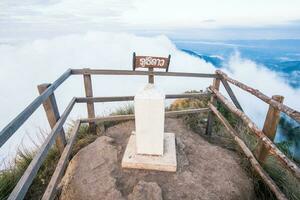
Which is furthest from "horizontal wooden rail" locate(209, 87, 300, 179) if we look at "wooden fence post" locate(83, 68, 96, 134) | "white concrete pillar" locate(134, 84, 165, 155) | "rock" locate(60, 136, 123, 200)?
"wooden fence post" locate(83, 68, 96, 134)

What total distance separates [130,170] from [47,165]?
1645 millimetres

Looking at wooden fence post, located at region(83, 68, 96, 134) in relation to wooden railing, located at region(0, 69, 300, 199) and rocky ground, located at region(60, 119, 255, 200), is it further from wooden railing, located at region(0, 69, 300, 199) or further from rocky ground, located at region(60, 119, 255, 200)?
rocky ground, located at region(60, 119, 255, 200)

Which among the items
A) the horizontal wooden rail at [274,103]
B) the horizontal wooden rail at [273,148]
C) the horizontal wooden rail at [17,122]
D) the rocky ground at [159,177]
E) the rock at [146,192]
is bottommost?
the rocky ground at [159,177]

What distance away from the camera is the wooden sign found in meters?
3.09

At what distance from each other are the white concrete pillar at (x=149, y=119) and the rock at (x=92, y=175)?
528 millimetres

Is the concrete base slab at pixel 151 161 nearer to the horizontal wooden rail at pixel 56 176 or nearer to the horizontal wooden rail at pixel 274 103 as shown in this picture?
the horizontal wooden rail at pixel 56 176

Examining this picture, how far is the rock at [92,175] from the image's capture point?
2.68 meters

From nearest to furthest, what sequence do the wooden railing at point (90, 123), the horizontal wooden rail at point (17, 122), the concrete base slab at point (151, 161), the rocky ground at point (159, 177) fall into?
the horizontal wooden rail at point (17, 122) < the wooden railing at point (90, 123) < the rocky ground at point (159, 177) < the concrete base slab at point (151, 161)

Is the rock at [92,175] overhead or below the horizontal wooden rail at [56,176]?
below

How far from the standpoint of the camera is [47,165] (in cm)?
374

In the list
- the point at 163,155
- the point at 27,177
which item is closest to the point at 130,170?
the point at 163,155

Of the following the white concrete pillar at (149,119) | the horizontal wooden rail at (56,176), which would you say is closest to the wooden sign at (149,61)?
the white concrete pillar at (149,119)

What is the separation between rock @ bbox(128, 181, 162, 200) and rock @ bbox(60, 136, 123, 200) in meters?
0.18

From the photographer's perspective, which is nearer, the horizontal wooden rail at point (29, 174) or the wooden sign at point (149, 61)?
the horizontal wooden rail at point (29, 174)
